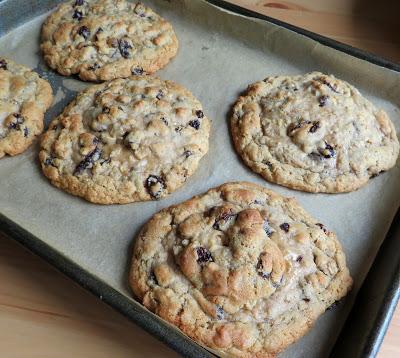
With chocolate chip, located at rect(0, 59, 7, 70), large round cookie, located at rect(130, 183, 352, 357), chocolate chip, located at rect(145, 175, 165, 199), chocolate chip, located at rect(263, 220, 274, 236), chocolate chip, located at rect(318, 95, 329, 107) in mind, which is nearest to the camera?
large round cookie, located at rect(130, 183, 352, 357)

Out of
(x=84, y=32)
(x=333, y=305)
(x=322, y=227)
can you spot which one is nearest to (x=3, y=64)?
(x=84, y=32)

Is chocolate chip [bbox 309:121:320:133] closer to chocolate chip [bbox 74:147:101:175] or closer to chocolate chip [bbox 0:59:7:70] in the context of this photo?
chocolate chip [bbox 74:147:101:175]

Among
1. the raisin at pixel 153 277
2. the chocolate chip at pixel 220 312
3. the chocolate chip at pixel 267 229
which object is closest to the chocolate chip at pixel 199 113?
the chocolate chip at pixel 267 229

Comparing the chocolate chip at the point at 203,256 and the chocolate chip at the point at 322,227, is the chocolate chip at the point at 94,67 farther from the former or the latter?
the chocolate chip at the point at 322,227

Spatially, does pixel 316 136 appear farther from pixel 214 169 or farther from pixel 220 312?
pixel 220 312

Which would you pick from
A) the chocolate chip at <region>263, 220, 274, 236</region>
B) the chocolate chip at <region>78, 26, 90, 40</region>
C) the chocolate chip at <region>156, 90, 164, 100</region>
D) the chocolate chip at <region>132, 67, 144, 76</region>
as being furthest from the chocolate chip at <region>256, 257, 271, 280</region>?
the chocolate chip at <region>78, 26, 90, 40</region>

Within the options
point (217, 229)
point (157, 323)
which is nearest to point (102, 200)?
point (217, 229)

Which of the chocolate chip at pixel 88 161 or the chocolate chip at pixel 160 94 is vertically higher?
the chocolate chip at pixel 160 94
